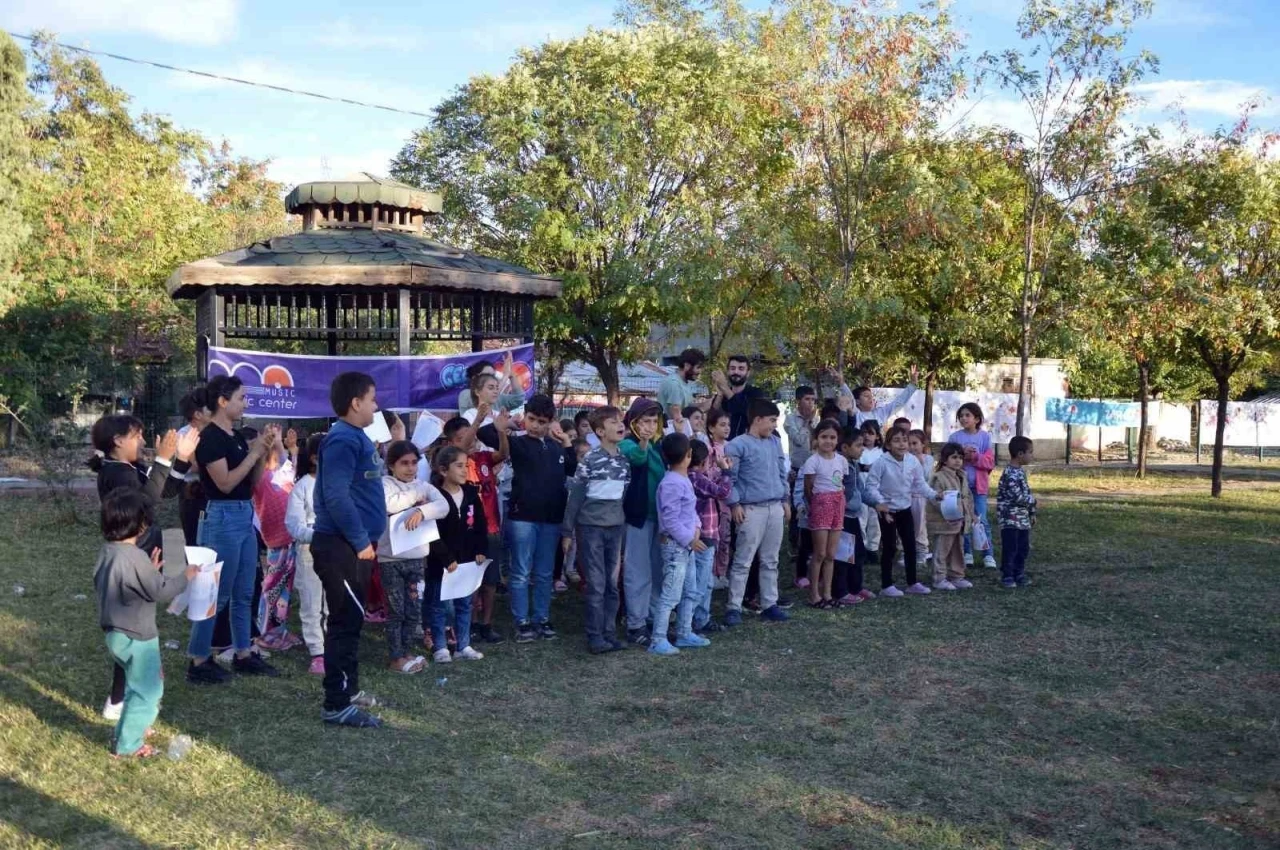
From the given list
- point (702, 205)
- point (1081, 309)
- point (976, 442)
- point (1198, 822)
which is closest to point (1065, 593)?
point (976, 442)

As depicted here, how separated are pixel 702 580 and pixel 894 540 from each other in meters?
2.52

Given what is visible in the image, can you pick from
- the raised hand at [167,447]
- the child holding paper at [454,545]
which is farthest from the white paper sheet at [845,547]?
the raised hand at [167,447]

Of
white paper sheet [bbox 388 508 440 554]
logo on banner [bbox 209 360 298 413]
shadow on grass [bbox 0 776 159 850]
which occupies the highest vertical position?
logo on banner [bbox 209 360 298 413]

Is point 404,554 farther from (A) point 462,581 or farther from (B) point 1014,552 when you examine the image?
(B) point 1014,552

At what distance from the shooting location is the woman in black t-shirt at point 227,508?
5.91 metres

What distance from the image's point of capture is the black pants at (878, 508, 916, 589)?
932cm

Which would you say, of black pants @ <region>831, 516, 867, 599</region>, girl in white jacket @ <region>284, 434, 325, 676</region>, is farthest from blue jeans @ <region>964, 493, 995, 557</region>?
girl in white jacket @ <region>284, 434, 325, 676</region>

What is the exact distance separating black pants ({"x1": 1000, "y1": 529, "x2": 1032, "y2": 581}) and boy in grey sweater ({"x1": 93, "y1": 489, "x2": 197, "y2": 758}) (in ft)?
22.6

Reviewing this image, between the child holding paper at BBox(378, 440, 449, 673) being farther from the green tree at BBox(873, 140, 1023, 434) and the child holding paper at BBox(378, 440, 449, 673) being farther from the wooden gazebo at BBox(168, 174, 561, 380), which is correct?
the green tree at BBox(873, 140, 1023, 434)

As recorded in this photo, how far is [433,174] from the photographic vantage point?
19453 mm

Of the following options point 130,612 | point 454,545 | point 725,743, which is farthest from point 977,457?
point 130,612

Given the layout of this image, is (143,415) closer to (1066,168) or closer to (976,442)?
(976,442)

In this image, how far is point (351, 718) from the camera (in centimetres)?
545

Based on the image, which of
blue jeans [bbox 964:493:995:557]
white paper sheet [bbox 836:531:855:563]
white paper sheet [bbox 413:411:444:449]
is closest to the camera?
white paper sheet [bbox 413:411:444:449]
